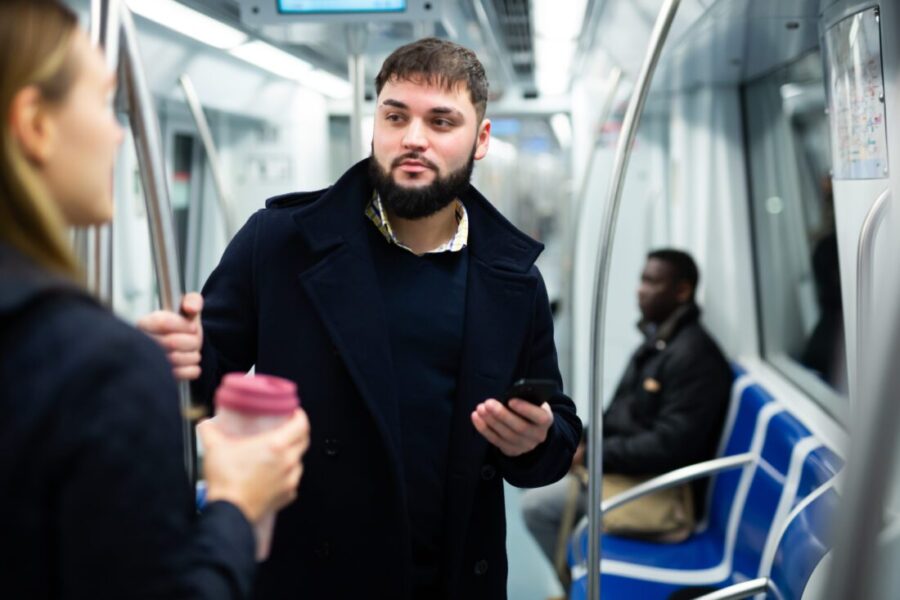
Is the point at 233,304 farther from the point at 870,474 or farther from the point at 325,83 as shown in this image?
the point at 325,83

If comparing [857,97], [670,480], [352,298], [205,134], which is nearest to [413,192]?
[352,298]

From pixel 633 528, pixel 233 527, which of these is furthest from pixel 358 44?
pixel 233 527

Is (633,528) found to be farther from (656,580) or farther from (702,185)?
(702,185)

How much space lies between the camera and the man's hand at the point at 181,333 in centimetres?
134

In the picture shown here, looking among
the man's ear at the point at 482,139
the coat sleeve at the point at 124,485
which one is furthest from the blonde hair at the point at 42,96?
the man's ear at the point at 482,139

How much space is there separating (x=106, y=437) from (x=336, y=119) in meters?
5.66

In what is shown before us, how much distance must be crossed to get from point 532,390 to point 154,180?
693 mm

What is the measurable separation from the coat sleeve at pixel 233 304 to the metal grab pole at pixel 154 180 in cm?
29

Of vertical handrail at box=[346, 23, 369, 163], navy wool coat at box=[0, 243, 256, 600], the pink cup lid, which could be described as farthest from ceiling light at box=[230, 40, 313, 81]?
navy wool coat at box=[0, 243, 256, 600]

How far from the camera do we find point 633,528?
370cm

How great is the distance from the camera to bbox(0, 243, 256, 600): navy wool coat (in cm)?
79

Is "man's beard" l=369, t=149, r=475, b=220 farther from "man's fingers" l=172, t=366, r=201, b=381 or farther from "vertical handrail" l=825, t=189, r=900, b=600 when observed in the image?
"vertical handrail" l=825, t=189, r=900, b=600

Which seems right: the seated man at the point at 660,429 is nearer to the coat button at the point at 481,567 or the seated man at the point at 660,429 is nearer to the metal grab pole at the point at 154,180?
the coat button at the point at 481,567

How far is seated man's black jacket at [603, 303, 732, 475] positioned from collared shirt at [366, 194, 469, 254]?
2212 millimetres
